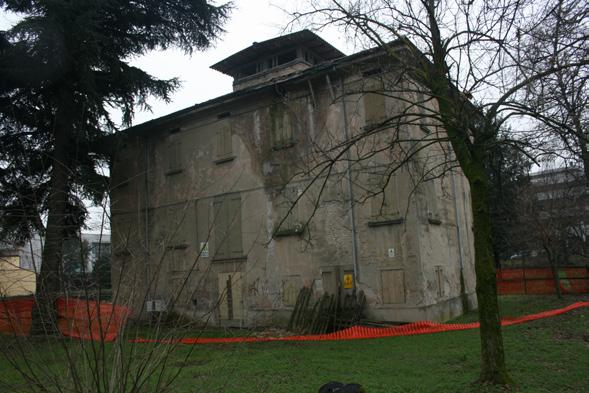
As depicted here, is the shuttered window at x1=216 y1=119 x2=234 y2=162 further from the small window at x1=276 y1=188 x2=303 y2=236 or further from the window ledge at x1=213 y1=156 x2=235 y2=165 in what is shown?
the small window at x1=276 y1=188 x2=303 y2=236

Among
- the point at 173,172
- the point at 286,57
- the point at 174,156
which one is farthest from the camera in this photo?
the point at 286,57

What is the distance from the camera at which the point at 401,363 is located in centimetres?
934

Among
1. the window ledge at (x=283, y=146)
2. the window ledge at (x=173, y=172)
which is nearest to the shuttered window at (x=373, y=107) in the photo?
the window ledge at (x=283, y=146)

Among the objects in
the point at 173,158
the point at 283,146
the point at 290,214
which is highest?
the point at 173,158

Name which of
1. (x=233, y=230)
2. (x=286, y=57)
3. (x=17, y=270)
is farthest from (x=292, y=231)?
(x=17, y=270)

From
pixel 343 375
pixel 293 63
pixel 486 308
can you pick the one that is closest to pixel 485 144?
pixel 486 308

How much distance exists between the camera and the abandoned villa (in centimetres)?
1469

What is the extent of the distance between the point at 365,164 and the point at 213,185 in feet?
19.5

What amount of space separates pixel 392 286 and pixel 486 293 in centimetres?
768

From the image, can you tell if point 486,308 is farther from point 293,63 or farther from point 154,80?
A: point 293,63

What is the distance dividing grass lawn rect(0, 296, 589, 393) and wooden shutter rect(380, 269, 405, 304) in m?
2.20

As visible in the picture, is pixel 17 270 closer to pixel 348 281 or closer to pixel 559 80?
pixel 559 80

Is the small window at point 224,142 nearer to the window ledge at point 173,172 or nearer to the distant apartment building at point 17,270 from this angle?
the window ledge at point 173,172

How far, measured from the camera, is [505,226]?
3366 cm
